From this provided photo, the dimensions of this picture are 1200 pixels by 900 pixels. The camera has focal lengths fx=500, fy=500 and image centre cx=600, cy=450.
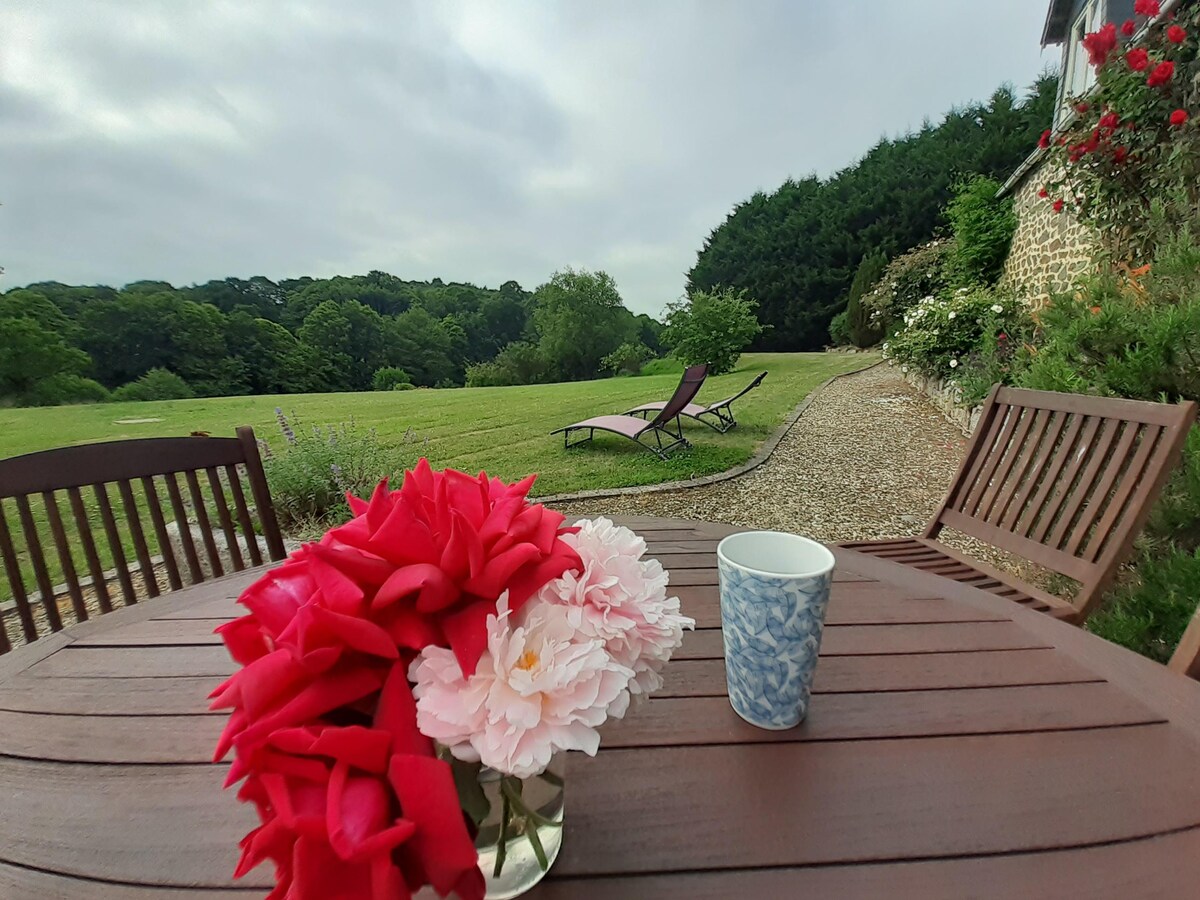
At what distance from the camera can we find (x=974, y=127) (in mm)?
16844

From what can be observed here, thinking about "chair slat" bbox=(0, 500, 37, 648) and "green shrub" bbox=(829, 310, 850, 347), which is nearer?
"chair slat" bbox=(0, 500, 37, 648)

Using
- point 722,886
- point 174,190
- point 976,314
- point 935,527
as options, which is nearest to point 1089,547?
point 935,527

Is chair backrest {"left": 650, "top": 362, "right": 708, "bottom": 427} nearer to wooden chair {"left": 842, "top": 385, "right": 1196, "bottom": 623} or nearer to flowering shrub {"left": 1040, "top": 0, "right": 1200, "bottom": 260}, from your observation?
wooden chair {"left": 842, "top": 385, "right": 1196, "bottom": 623}

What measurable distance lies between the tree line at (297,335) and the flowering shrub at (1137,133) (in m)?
14.9

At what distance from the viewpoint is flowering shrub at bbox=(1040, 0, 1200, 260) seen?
3.05 metres

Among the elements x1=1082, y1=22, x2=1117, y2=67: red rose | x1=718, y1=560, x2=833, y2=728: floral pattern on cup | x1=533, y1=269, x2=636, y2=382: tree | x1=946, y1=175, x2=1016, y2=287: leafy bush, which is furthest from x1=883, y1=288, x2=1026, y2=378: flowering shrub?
x1=533, y1=269, x2=636, y2=382: tree

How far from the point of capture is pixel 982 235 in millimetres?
7270

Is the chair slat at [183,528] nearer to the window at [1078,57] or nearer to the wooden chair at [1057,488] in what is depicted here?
the wooden chair at [1057,488]

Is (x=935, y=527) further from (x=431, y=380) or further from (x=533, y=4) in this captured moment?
(x=431, y=380)

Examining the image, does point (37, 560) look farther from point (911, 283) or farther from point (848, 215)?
point (848, 215)

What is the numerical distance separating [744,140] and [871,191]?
9.24 metres

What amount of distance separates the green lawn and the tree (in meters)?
13.3

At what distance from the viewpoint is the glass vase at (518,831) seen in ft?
1.20

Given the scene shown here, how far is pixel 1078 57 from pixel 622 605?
814cm
